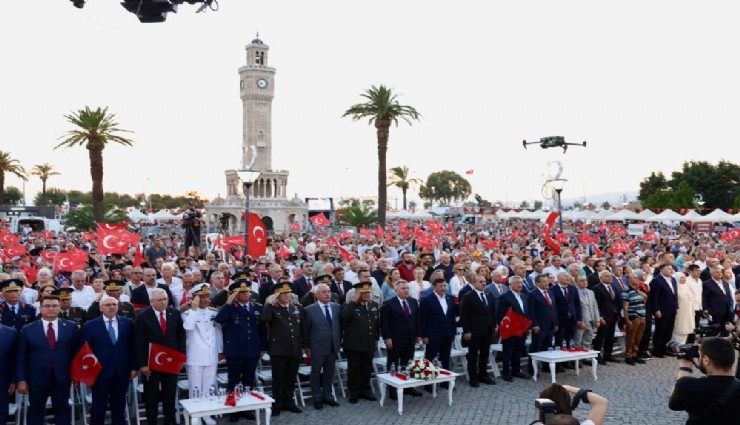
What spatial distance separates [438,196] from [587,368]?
134 meters

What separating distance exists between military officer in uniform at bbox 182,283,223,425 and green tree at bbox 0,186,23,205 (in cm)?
11957

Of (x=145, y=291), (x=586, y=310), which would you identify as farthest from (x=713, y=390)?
(x=145, y=291)

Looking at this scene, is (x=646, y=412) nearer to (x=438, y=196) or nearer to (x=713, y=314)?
(x=713, y=314)

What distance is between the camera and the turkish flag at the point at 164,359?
8.61 m

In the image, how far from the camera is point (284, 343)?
376 inches

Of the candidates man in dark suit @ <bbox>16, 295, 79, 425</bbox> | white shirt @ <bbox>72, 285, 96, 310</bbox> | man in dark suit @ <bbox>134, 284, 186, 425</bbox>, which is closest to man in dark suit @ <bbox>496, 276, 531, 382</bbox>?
man in dark suit @ <bbox>134, 284, 186, 425</bbox>

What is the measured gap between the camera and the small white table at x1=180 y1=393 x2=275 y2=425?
7871mm

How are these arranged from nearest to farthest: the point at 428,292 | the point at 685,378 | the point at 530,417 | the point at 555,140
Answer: the point at 685,378, the point at 530,417, the point at 428,292, the point at 555,140

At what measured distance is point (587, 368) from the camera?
492 inches

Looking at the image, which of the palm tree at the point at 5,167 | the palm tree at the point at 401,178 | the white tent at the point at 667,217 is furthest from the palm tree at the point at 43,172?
the white tent at the point at 667,217

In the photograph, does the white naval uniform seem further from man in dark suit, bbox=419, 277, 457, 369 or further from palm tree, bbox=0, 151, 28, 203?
palm tree, bbox=0, 151, 28, 203

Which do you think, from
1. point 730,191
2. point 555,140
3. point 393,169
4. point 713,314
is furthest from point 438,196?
point 713,314

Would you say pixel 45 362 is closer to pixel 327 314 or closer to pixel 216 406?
pixel 216 406

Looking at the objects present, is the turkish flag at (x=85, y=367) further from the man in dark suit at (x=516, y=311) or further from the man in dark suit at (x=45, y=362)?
the man in dark suit at (x=516, y=311)
